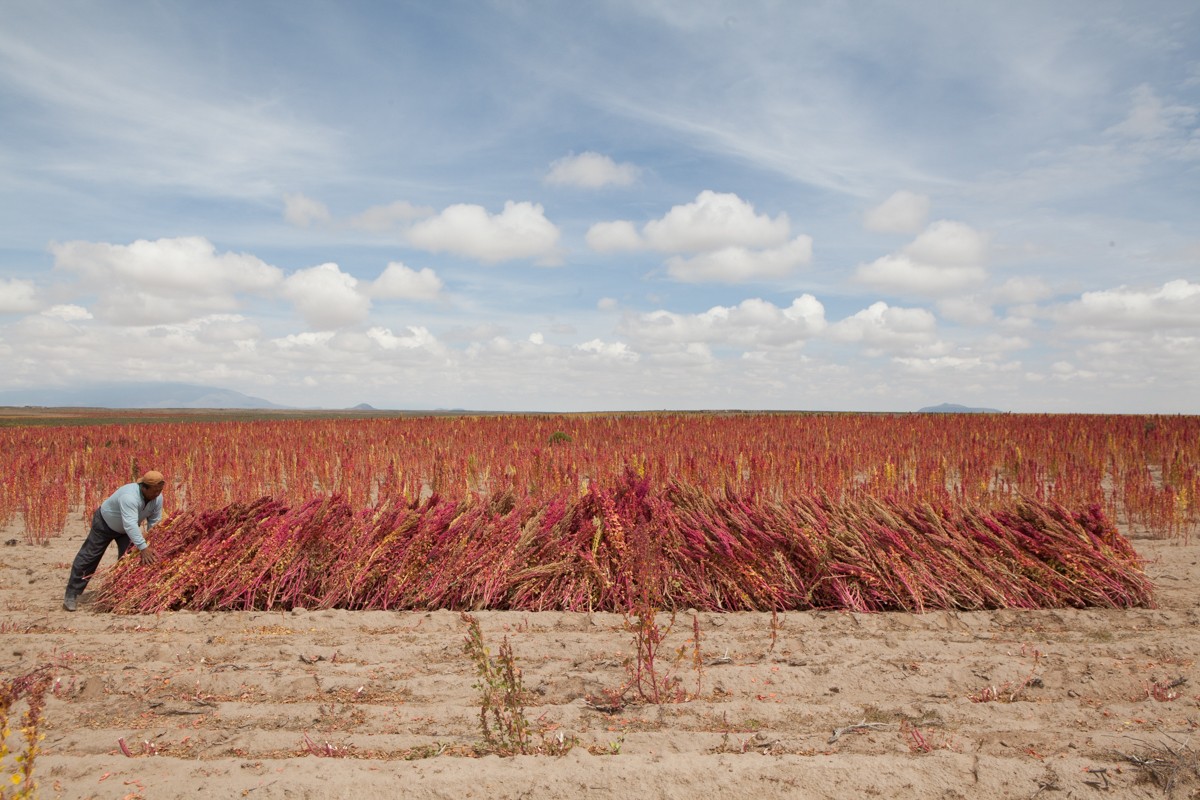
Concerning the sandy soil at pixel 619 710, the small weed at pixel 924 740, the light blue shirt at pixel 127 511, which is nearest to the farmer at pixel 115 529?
the light blue shirt at pixel 127 511

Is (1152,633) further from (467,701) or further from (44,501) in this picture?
(44,501)

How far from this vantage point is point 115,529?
17.3ft

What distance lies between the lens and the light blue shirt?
505 cm

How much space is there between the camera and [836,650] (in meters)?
3.95

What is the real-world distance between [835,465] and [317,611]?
6.30 m

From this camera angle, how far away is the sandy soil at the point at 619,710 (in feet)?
8.57

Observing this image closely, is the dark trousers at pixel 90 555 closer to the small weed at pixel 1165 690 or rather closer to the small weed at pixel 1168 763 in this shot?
the small weed at pixel 1168 763

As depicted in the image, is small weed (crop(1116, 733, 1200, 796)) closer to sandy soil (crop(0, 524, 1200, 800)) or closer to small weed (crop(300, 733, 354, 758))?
sandy soil (crop(0, 524, 1200, 800))

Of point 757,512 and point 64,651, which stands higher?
point 757,512

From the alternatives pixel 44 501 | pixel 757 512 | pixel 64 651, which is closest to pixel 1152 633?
pixel 757 512

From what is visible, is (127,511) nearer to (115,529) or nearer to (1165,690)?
(115,529)

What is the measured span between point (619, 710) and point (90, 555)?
444 cm

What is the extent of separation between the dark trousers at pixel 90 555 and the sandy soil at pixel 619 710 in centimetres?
29

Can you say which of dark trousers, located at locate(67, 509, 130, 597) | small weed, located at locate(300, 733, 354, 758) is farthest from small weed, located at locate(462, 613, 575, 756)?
dark trousers, located at locate(67, 509, 130, 597)
